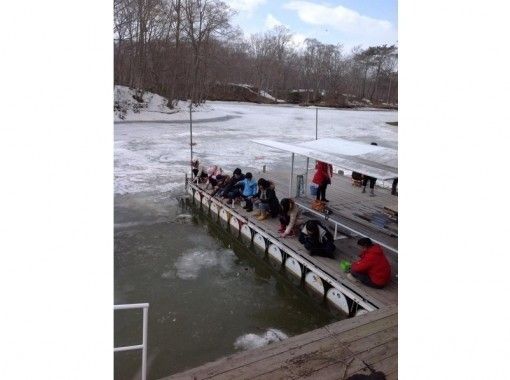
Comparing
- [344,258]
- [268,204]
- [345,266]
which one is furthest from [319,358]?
[268,204]

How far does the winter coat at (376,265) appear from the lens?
4.38 m

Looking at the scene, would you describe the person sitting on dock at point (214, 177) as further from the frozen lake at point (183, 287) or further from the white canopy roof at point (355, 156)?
the white canopy roof at point (355, 156)

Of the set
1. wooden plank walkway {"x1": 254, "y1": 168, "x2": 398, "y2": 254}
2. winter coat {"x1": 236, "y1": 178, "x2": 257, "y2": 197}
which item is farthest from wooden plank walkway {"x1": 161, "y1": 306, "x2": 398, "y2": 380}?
winter coat {"x1": 236, "y1": 178, "x2": 257, "y2": 197}

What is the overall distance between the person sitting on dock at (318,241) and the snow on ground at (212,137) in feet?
5.32

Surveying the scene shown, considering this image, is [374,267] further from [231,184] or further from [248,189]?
[231,184]

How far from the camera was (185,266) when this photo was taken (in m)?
5.45

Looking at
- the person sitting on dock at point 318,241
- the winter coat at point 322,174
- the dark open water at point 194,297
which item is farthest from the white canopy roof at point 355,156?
the dark open water at point 194,297

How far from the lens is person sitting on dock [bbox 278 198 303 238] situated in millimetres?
5879

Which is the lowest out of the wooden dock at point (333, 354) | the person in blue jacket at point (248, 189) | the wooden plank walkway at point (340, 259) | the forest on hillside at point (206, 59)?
the wooden plank walkway at point (340, 259)

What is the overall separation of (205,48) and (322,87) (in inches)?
497

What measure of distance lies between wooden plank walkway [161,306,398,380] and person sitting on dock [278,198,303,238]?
A: 2.73 metres
